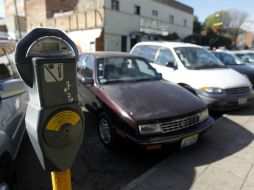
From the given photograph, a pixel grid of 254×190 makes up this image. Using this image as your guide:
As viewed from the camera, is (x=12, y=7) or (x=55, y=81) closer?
(x=55, y=81)

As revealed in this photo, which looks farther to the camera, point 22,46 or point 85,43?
point 85,43

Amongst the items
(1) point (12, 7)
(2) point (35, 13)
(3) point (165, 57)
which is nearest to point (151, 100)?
(3) point (165, 57)

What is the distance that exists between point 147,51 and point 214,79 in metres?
2.23

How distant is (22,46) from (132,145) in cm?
195

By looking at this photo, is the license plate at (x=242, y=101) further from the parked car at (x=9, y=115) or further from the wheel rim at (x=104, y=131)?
the parked car at (x=9, y=115)

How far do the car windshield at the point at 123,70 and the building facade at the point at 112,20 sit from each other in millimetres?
17062

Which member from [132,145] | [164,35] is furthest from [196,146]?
[164,35]

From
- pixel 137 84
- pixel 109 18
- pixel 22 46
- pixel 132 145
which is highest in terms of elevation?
pixel 109 18

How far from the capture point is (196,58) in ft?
18.8

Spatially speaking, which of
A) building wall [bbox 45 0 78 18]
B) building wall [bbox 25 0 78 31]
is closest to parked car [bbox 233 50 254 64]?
building wall [bbox 25 0 78 31]

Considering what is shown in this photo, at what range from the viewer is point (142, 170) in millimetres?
3051

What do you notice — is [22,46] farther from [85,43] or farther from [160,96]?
[85,43]

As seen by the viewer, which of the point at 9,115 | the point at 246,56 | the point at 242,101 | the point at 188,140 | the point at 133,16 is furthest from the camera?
the point at 133,16

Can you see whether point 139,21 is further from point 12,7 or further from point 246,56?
A: point 12,7
